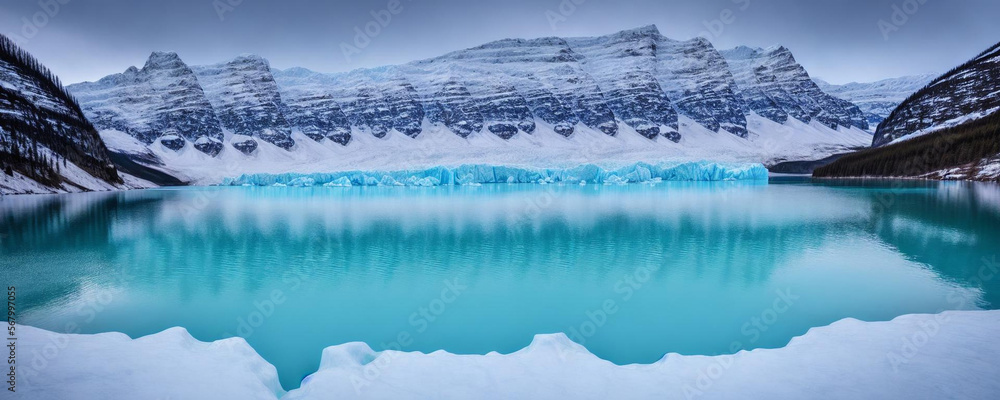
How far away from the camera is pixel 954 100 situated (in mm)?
55250

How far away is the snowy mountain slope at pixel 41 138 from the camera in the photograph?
1187 inches

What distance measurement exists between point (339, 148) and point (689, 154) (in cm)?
5080

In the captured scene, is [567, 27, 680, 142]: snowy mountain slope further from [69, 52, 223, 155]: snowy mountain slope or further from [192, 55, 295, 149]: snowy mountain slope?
[69, 52, 223, 155]: snowy mountain slope

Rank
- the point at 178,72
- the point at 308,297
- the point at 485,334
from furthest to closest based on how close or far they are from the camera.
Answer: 1. the point at 178,72
2. the point at 308,297
3. the point at 485,334

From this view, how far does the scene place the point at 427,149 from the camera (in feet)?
202

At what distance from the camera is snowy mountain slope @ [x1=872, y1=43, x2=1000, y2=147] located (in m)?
50.2

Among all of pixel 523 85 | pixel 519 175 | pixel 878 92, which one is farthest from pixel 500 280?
pixel 878 92

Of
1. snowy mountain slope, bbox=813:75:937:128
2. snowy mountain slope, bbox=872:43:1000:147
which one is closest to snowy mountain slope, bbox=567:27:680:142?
snowy mountain slope, bbox=872:43:1000:147

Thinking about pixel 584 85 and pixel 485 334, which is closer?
pixel 485 334

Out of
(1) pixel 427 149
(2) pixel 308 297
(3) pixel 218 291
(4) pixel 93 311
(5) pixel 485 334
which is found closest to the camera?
(5) pixel 485 334

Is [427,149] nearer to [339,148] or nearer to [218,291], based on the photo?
[339,148]

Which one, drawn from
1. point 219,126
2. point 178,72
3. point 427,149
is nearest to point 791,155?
point 427,149

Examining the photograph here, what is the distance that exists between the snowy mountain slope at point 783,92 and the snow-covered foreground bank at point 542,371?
112403mm

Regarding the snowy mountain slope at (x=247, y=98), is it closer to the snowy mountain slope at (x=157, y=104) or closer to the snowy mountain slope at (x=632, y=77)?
the snowy mountain slope at (x=157, y=104)
